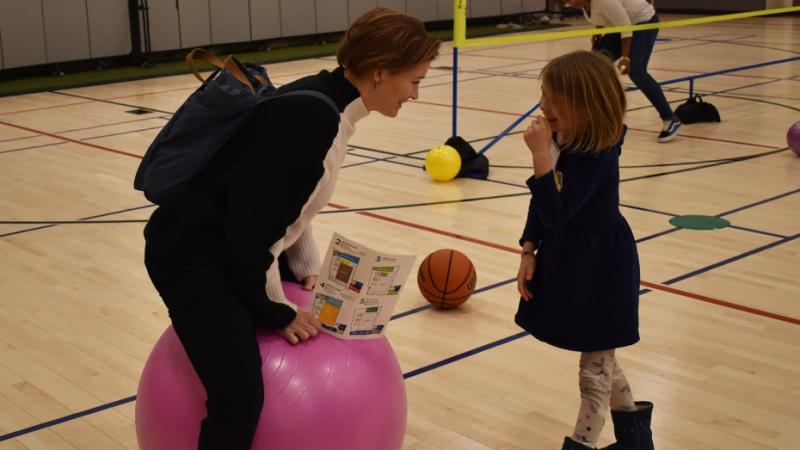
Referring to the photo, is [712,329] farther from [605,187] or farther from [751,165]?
[751,165]

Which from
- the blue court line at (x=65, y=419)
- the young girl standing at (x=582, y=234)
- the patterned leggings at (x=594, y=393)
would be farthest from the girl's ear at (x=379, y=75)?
the blue court line at (x=65, y=419)

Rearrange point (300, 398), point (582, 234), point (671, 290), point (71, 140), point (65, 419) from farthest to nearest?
point (71, 140), point (671, 290), point (65, 419), point (582, 234), point (300, 398)

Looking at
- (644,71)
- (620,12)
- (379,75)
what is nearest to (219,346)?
(379,75)

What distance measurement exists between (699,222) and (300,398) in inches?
160

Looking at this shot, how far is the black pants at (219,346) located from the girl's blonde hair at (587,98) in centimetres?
105

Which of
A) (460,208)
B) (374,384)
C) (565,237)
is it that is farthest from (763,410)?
(460,208)

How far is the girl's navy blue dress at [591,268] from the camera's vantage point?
2.97 meters

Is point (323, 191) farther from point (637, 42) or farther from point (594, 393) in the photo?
point (637, 42)

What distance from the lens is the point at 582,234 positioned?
302 cm

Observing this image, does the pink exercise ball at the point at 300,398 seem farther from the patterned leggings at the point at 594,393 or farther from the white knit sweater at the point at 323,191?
the patterned leggings at the point at 594,393

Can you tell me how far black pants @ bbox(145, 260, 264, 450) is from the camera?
2.55m

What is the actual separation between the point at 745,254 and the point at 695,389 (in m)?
1.82

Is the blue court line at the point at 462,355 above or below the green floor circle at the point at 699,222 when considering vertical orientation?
below

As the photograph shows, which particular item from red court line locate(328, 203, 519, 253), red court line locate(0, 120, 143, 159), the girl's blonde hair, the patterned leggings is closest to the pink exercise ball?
the patterned leggings
